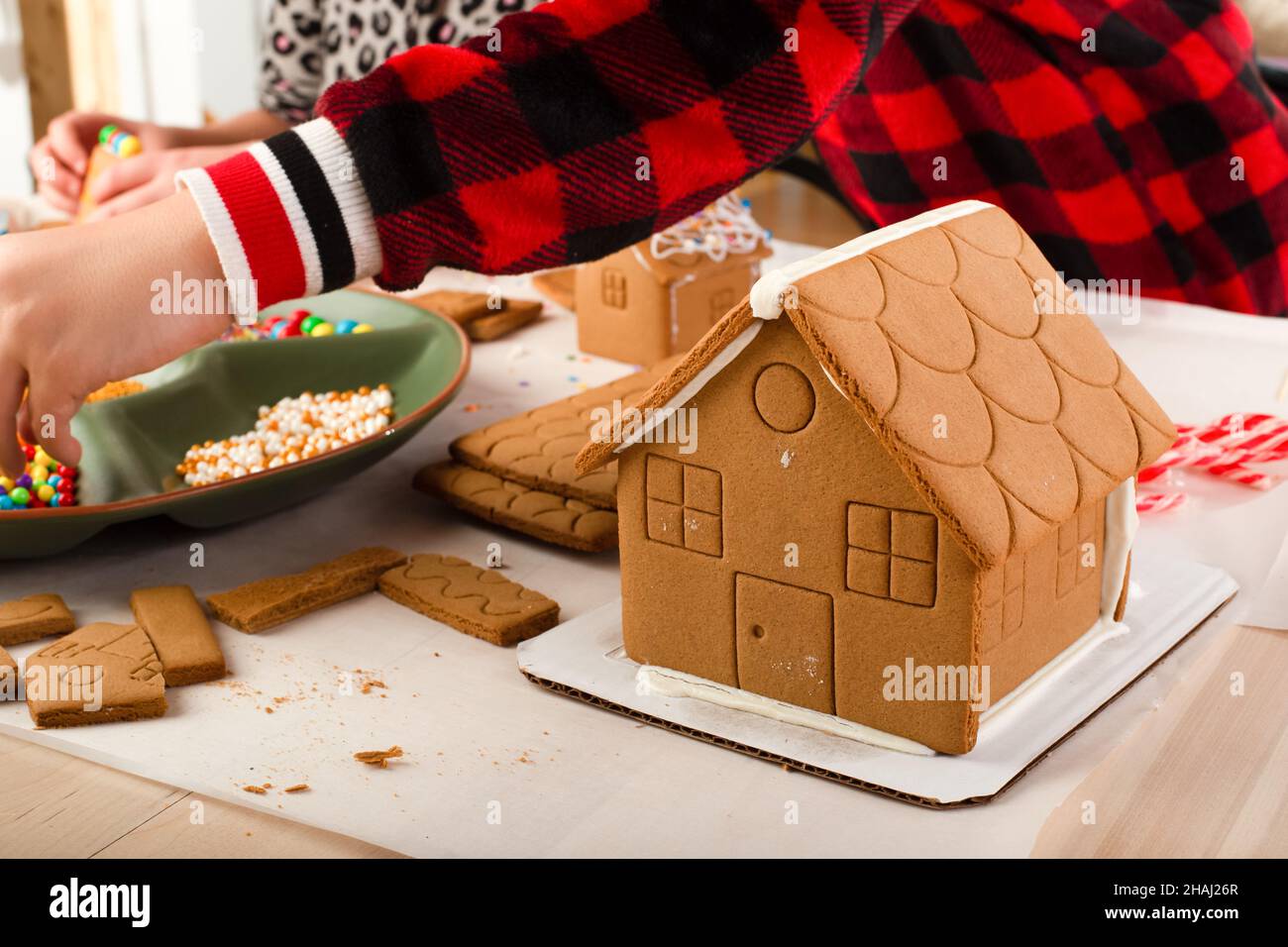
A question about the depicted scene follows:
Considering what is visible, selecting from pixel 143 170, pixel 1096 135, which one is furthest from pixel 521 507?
pixel 1096 135

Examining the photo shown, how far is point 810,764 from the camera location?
2.17 ft

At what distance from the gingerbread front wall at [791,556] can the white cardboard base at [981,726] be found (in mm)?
21

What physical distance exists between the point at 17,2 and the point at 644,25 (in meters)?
2.90

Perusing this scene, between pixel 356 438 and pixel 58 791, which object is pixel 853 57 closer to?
pixel 356 438

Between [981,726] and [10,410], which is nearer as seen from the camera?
[981,726]

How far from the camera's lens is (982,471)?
2.03 ft

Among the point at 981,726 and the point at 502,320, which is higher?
the point at 502,320

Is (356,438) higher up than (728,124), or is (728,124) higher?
(728,124)

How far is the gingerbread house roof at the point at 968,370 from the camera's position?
0.61 meters

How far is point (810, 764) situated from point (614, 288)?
68cm

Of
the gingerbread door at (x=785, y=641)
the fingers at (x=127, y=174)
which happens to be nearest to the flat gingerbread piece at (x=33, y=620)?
the gingerbread door at (x=785, y=641)

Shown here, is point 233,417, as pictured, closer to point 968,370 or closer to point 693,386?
point 693,386

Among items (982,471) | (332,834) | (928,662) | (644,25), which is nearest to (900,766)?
(928,662)

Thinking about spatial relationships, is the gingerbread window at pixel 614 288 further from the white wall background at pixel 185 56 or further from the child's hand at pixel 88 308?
the white wall background at pixel 185 56
